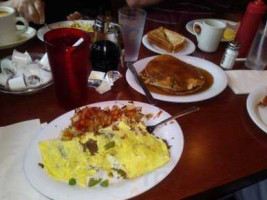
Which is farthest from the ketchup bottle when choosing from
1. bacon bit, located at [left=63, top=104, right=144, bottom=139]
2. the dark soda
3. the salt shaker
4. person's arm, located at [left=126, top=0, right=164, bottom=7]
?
person's arm, located at [left=126, top=0, right=164, bottom=7]

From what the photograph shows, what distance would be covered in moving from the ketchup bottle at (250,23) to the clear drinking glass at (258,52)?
0.16 ft

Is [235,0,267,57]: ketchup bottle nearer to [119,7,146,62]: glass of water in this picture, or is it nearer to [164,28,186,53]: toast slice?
[164,28,186,53]: toast slice

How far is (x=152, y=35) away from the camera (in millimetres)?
1191

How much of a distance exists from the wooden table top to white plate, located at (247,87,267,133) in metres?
0.03

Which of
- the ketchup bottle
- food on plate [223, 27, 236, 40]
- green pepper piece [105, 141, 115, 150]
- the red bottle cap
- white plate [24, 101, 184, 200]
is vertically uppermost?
the red bottle cap

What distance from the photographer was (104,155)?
2.00 feet

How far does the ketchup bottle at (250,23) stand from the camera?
1132 mm

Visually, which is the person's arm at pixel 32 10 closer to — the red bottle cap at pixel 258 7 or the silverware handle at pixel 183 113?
the silverware handle at pixel 183 113

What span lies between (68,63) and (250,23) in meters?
0.86

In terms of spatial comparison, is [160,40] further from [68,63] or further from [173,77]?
[68,63]

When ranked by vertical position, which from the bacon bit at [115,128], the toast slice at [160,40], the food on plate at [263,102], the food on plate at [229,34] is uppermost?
the food on plate at [229,34]

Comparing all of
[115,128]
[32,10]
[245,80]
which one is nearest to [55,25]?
[32,10]

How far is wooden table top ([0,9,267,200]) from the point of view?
0.60 metres

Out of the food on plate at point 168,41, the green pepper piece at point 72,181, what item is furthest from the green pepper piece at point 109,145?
the food on plate at point 168,41
